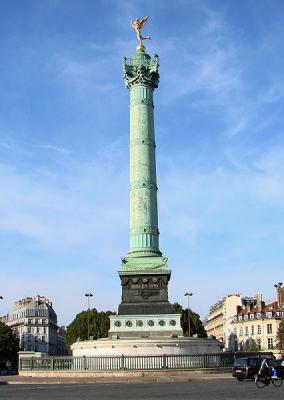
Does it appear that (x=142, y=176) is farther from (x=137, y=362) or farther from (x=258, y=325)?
(x=258, y=325)

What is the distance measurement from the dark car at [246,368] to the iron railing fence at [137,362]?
608cm

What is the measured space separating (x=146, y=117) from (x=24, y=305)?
91.3 metres

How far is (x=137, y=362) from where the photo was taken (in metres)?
37.5

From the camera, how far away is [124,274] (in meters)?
47.6

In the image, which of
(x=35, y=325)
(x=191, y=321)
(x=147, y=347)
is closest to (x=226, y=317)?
(x=191, y=321)

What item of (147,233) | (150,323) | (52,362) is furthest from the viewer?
(147,233)

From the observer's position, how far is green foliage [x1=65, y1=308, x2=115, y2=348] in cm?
9206

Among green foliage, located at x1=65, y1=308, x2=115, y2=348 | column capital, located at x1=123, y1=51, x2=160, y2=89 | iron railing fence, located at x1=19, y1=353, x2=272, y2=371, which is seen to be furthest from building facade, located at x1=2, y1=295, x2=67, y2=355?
iron railing fence, located at x1=19, y1=353, x2=272, y2=371

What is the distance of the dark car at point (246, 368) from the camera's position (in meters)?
30.6

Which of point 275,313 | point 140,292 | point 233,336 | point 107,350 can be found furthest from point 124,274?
point 233,336

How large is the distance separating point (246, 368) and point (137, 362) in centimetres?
929

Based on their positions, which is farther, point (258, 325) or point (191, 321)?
point (258, 325)

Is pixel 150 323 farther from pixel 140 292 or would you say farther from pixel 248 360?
pixel 248 360

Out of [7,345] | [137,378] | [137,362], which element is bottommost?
[7,345]
